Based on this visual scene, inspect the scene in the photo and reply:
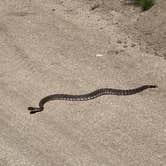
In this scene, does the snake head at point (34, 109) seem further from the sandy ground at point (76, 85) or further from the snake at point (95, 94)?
the snake at point (95, 94)

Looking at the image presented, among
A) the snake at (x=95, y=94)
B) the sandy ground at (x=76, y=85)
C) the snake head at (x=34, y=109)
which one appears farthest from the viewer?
the snake at (x=95, y=94)

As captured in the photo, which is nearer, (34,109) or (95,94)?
(34,109)

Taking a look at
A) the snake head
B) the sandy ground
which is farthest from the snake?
the snake head

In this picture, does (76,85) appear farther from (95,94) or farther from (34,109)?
(34,109)

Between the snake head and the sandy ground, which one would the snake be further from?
the snake head

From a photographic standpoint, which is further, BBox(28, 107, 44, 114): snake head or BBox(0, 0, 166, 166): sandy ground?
BBox(28, 107, 44, 114): snake head

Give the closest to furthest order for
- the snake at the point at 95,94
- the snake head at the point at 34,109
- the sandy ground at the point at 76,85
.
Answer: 1. the sandy ground at the point at 76,85
2. the snake head at the point at 34,109
3. the snake at the point at 95,94

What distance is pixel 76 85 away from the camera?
35.5 ft

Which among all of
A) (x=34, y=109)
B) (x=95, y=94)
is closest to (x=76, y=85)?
(x=95, y=94)

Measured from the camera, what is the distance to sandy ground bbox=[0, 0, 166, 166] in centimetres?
854

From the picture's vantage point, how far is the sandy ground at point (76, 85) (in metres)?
8.54

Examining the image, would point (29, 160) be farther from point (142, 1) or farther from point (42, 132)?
point (142, 1)

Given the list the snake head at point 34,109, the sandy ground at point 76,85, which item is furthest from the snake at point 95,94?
the snake head at point 34,109

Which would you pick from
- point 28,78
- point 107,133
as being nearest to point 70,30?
point 28,78
